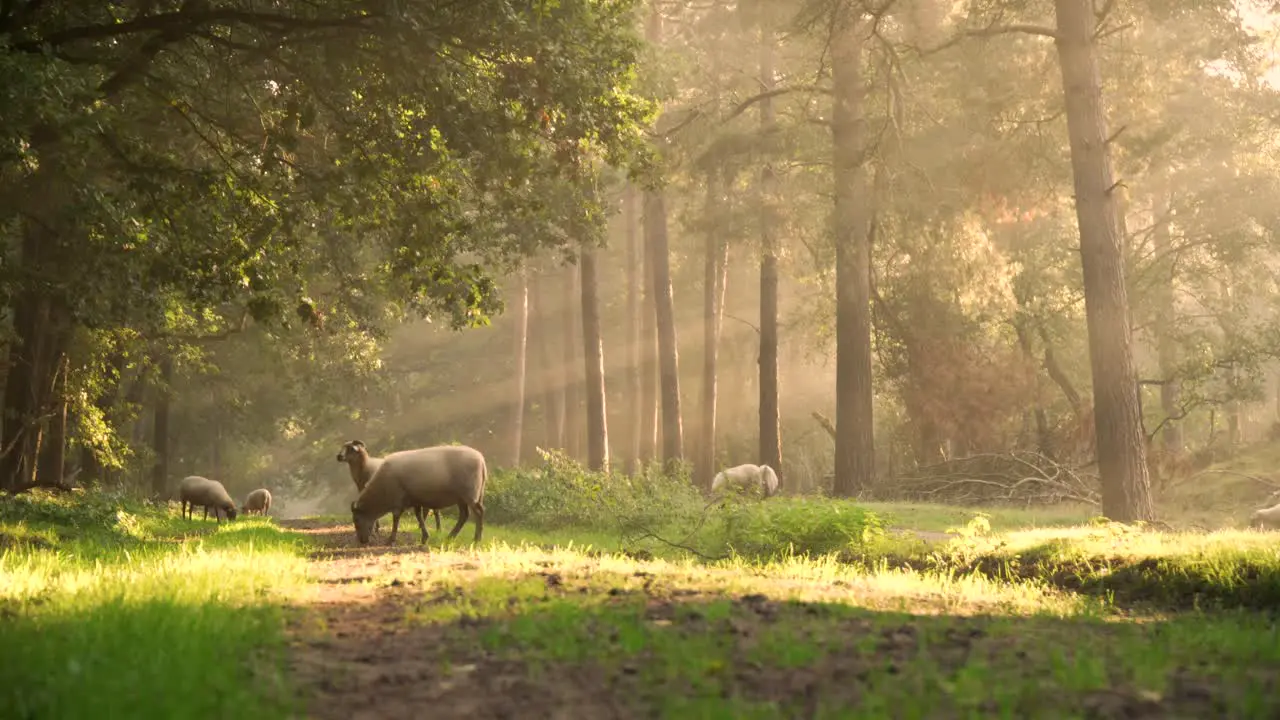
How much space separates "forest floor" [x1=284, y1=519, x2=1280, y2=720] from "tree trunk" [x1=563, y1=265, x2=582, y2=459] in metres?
38.7

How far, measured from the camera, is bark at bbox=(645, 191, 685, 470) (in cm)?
3475

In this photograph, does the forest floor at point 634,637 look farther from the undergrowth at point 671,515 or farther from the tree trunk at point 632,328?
the tree trunk at point 632,328

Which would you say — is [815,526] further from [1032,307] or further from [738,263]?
[738,263]

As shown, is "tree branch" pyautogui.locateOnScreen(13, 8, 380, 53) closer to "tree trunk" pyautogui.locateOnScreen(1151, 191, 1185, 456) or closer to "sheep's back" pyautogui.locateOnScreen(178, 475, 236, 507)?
"sheep's back" pyautogui.locateOnScreen(178, 475, 236, 507)

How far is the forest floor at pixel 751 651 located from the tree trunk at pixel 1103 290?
7860 mm

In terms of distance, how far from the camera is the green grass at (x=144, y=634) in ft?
16.7

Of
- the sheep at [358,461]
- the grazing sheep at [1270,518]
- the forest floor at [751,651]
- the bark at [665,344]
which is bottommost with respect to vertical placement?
the forest floor at [751,651]

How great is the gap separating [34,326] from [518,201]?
12.2m

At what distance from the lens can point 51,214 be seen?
1834cm

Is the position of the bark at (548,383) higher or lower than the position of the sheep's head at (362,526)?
higher

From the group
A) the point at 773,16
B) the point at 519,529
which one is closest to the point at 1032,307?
the point at 773,16

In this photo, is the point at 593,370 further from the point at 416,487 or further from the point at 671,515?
the point at 416,487

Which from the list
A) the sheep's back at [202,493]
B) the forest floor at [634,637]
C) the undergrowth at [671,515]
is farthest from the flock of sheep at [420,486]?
the sheep's back at [202,493]

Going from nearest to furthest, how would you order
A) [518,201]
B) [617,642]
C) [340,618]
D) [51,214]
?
[617,642]
[340,618]
[518,201]
[51,214]
